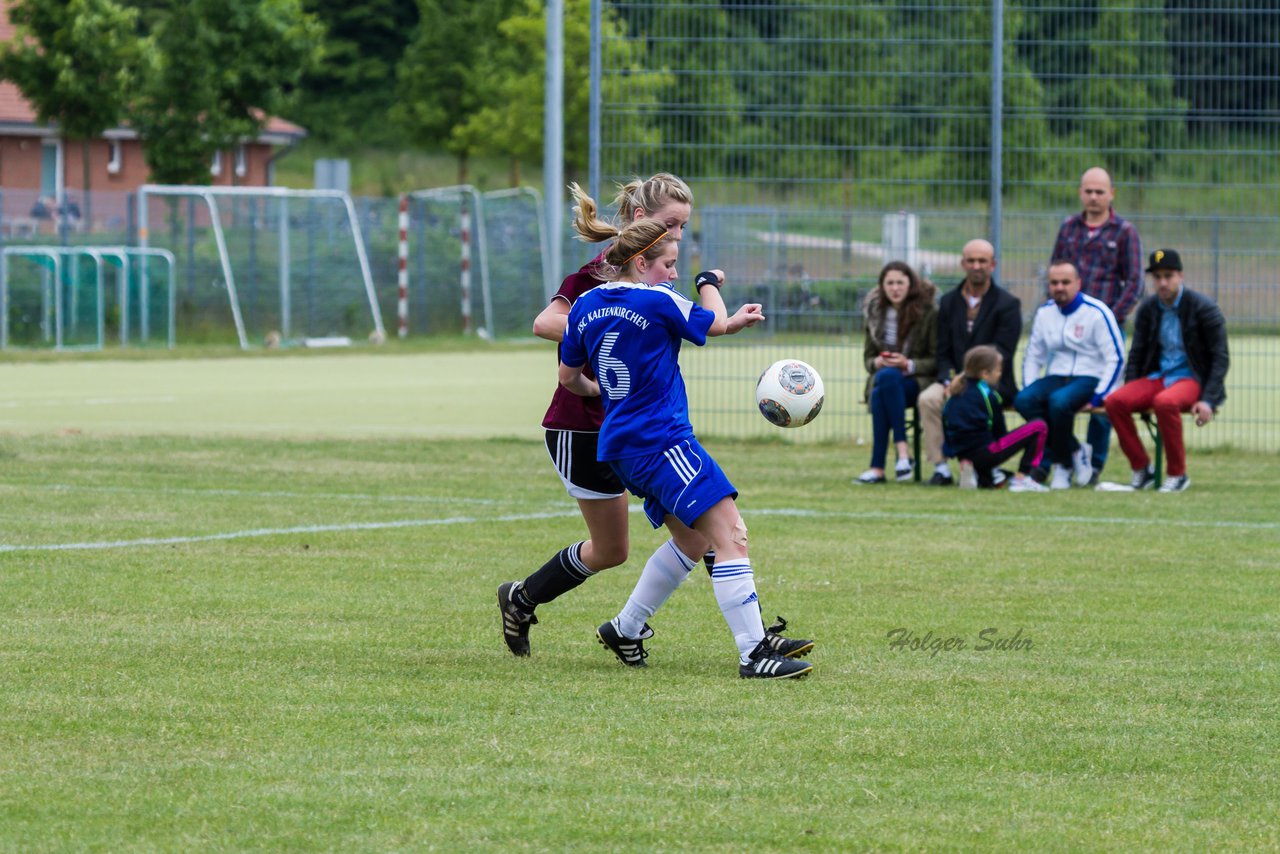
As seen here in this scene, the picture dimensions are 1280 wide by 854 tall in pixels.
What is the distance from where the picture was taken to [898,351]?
14.3m

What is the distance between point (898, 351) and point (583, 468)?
7.69 m

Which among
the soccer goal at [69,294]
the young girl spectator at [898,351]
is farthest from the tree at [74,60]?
the young girl spectator at [898,351]

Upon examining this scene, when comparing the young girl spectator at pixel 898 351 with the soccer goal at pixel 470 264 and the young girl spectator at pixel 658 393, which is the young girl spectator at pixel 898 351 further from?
the soccer goal at pixel 470 264

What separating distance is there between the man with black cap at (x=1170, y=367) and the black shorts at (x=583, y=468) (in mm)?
7294

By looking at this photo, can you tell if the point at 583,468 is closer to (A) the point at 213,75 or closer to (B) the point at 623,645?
(B) the point at 623,645

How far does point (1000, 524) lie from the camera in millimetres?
11367

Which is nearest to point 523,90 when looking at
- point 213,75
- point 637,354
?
point 213,75

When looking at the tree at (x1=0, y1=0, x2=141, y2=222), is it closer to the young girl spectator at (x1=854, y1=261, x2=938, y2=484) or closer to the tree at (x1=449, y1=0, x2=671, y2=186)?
the tree at (x1=449, y1=0, x2=671, y2=186)

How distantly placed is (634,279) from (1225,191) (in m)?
10.7

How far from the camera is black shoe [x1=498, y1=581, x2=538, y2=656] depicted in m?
6.98

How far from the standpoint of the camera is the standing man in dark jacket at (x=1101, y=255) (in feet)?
46.4

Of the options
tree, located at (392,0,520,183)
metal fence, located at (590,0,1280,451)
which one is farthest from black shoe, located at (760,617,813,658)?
tree, located at (392,0,520,183)

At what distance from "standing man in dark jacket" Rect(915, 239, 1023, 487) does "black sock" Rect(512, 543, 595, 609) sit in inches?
278

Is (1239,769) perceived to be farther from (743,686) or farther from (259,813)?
(259,813)
